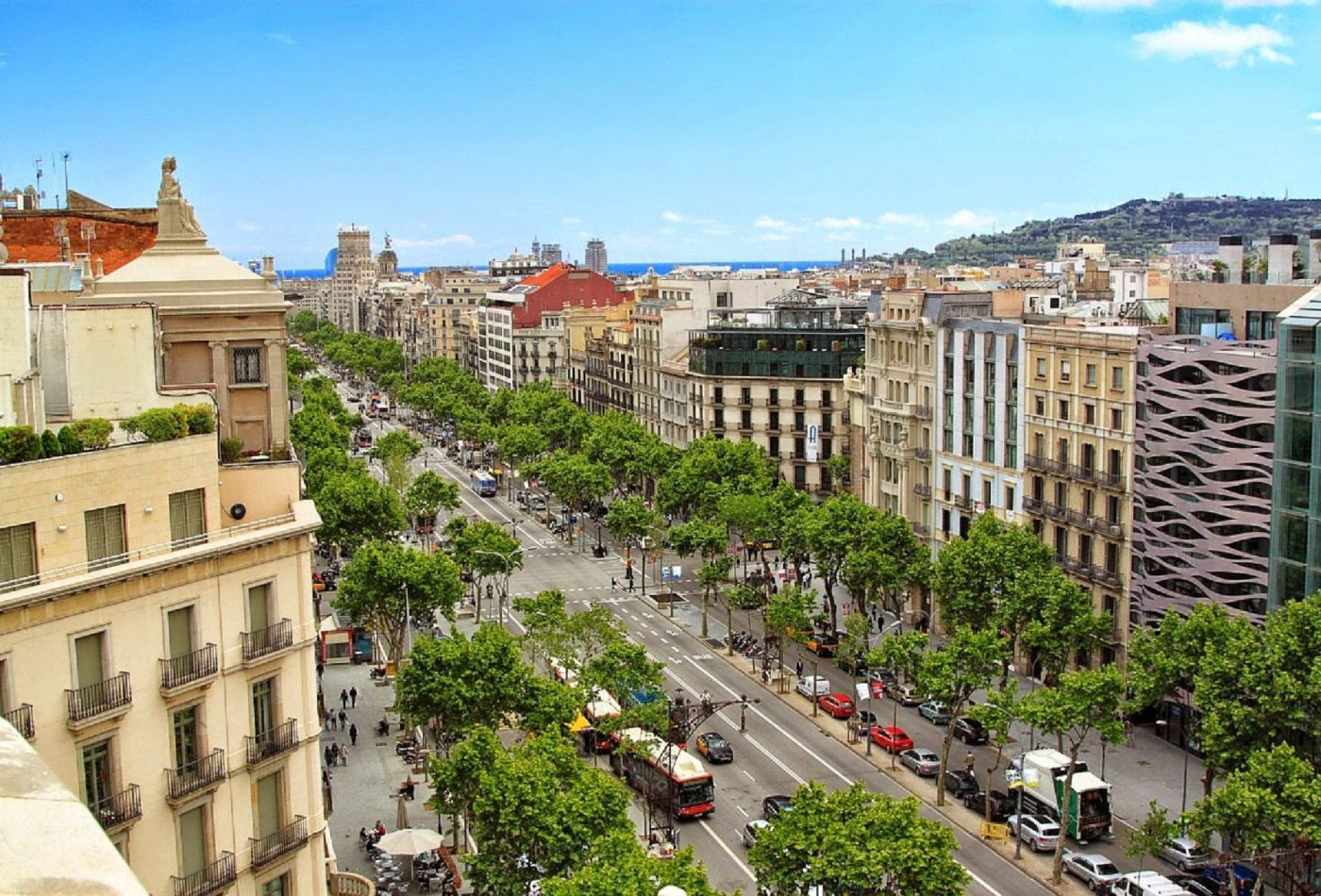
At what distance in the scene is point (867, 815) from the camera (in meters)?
37.5

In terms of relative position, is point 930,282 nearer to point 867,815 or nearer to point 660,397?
point 660,397

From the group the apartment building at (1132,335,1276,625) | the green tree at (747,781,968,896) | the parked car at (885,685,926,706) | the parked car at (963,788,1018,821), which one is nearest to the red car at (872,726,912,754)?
the parked car at (885,685,926,706)

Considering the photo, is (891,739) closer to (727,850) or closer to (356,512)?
(727,850)

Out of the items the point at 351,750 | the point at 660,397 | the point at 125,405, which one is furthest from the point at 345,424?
the point at 125,405

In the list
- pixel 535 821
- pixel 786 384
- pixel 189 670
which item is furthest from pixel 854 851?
pixel 786 384

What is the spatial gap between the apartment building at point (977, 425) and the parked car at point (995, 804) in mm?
24122

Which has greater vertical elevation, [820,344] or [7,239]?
[7,239]

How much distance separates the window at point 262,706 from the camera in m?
33.9

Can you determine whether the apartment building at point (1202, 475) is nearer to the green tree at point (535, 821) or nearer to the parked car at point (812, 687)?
the parked car at point (812, 687)

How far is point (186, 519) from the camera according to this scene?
32812 millimetres

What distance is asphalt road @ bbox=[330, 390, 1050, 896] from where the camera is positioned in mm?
52750

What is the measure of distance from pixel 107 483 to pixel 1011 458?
195 ft

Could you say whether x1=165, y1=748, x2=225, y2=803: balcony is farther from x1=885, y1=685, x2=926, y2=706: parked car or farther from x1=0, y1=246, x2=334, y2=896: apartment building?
x1=885, y1=685, x2=926, y2=706: parked car

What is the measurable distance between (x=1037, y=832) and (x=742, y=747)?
1630 centimetres
